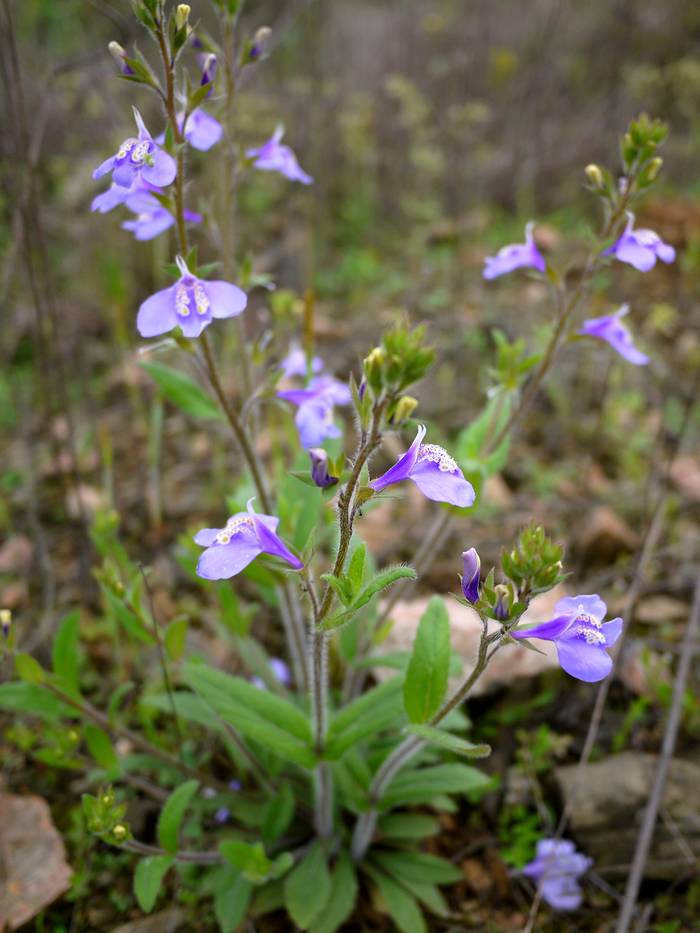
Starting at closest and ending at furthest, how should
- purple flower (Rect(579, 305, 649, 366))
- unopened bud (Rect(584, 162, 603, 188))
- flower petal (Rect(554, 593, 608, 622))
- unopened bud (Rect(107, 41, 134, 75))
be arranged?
flower petal (Rect(554, 593, 608, 622)) → unopened bud (Rect(107, 41, 134, 75)) → unopened bud (Rect(584, 162, 603, 188)) → purple flower (Rect(579, 305, 649, 366))

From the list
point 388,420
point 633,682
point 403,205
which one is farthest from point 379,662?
point 403,205

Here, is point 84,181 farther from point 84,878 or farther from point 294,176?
point 84,878

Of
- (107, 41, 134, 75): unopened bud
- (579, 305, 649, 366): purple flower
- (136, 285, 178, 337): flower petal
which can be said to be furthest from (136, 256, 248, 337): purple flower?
(579, 305, 649, 366): purple flower

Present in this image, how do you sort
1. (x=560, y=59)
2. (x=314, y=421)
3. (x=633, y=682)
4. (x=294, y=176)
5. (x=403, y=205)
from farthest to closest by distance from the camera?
(x=560, y=59) < (x=403, y=205) < (x=633, y=682) < (x=294, y=176) < (x=314, y=421)

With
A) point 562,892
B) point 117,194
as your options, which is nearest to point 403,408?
point 117,194

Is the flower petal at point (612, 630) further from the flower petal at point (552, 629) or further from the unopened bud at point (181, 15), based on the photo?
the unopened bud at point (181, 15)

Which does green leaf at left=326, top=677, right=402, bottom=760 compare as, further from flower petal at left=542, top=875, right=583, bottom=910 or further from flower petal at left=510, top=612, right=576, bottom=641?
flower petal at left=542, top=875, right=583, bottom=910
